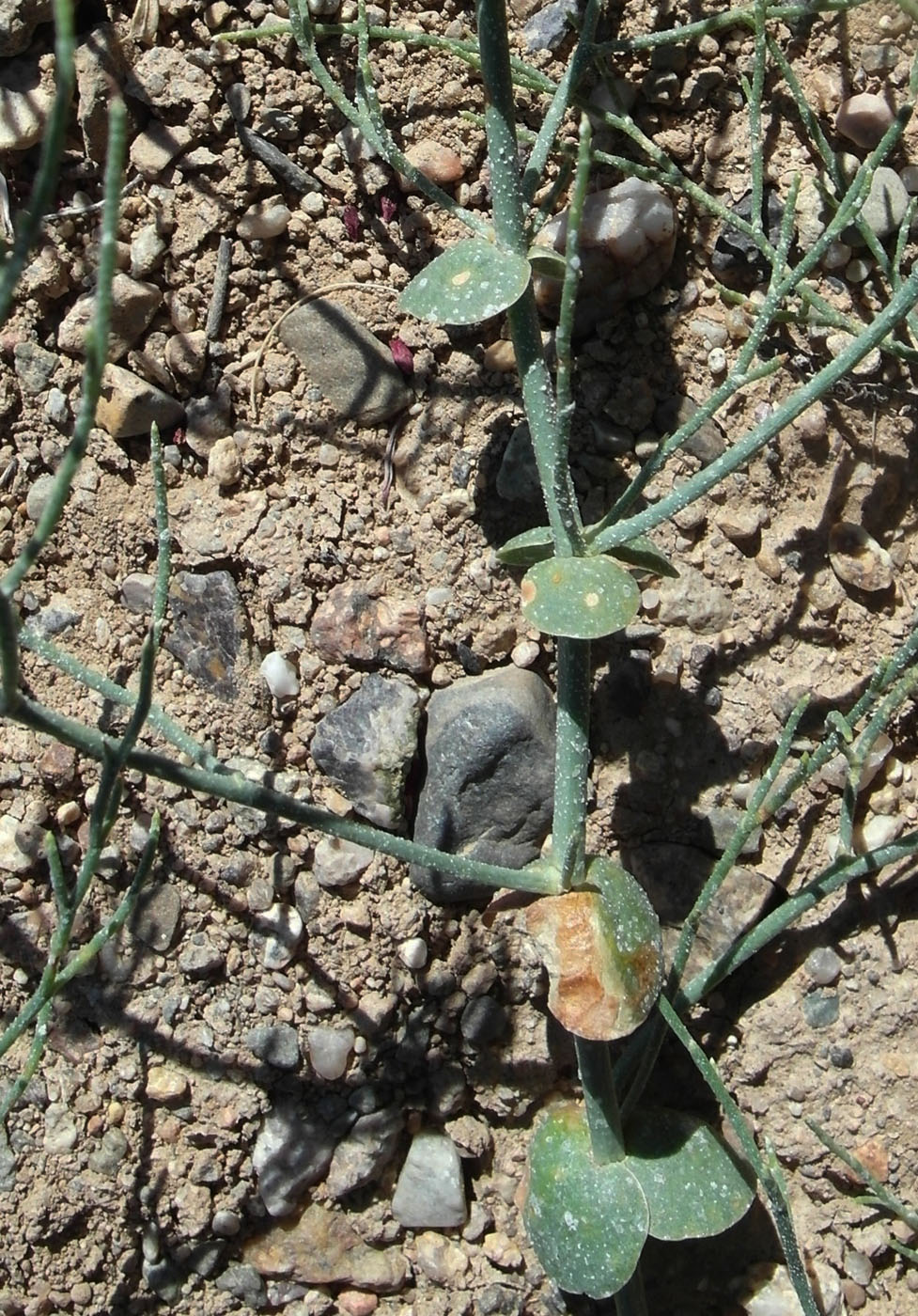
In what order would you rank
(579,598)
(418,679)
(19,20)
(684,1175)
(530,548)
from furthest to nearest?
(418,679)
(19,20)
(684,1175)
(530,548)
(579,598)

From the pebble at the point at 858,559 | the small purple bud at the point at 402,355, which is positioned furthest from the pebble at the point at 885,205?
the small purple bud at the point at 402,355

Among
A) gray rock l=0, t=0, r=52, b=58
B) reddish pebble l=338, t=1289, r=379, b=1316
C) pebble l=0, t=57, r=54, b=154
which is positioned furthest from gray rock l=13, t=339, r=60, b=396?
reddish pebble l=338, t=1289, r=379, b=1316

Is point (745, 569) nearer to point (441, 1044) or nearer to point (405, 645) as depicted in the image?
point (405, 645)

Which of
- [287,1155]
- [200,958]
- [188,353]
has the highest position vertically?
[188,353]

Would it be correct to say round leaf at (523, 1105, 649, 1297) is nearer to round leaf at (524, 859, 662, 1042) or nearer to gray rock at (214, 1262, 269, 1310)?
round leaf at (524, 859, 662, 1042)

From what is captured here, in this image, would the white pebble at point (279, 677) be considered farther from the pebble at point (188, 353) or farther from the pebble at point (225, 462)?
the pebble at point (188, 353)

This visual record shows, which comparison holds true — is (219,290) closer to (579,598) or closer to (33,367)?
(33,367)

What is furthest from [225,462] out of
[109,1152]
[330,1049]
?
[109,1152]
